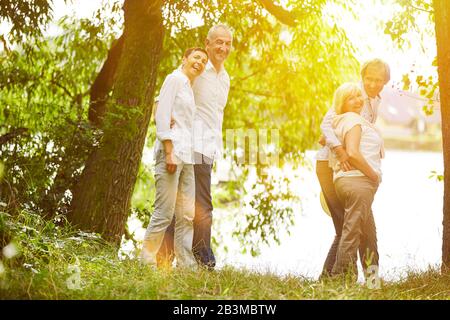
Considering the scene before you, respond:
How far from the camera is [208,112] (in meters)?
4.71

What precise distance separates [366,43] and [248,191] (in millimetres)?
2391

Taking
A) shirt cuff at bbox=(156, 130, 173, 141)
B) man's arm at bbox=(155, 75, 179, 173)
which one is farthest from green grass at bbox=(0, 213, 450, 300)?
shirt cuff at bbox=(156, 130, 173, 141)

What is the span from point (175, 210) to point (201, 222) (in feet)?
0.78

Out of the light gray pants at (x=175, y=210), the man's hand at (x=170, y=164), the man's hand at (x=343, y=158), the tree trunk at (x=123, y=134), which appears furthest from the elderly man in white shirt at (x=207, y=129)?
the tree trunk at (x=123, y=134)

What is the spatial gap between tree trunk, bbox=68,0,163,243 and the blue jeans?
41.9 inches

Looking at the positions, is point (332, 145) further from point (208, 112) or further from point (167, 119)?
point (167, 119)

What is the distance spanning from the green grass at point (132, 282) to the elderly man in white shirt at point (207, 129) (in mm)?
540

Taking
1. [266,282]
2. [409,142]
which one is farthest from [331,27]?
[409,142]

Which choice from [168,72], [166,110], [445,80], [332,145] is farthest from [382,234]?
[166,110]

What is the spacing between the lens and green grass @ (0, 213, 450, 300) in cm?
354

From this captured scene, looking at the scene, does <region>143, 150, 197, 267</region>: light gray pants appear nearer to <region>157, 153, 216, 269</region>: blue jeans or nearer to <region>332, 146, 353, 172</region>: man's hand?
<region>157, 153, 216, 269</region>: blue jeans

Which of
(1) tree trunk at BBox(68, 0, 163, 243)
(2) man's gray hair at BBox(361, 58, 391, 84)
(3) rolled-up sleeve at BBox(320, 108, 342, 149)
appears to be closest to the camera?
(3) rolled-up sleeve at BBox(320, 108, 342, 149)

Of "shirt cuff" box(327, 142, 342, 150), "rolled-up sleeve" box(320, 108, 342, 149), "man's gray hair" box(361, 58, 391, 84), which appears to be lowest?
"shirt cuff" box(327, 142, 342, 150)

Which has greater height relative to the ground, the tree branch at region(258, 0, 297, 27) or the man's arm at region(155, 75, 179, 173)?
the tree branch at region(258, 0, 297, 27)
